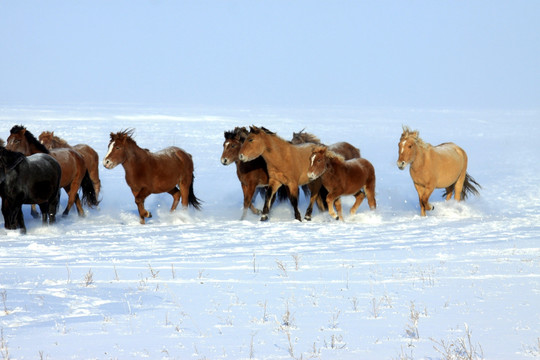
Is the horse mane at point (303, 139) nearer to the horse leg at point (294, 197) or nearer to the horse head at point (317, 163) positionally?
the horse leg at point (294, 197)

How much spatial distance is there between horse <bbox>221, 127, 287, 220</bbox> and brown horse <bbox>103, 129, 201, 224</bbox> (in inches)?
40.3

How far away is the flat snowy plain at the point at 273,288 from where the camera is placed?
4910 mm

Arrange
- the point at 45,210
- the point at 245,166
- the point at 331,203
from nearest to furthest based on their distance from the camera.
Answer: the point at 45,210, the point at 331,203, the point at 245,166

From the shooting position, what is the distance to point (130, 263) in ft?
26.5

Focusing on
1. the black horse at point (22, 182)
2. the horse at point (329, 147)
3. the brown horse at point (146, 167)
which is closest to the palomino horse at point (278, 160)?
the horse at point (329, 147)

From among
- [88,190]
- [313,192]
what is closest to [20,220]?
[88,190]

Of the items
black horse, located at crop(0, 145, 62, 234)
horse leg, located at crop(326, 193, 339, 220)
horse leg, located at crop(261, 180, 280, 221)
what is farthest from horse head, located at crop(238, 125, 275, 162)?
black horse, located at crop(0, 145, 62, 234)

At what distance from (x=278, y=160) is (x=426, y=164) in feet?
8.91

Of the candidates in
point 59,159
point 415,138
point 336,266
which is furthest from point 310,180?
point 336,266

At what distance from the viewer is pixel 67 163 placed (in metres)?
13.6

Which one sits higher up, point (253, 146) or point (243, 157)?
point (253, 146)

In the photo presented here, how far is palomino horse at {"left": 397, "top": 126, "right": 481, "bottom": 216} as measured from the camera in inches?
522

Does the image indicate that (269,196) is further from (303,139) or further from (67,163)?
(67,163)

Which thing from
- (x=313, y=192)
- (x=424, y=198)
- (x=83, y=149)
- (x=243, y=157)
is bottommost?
(x=424, y=198)
